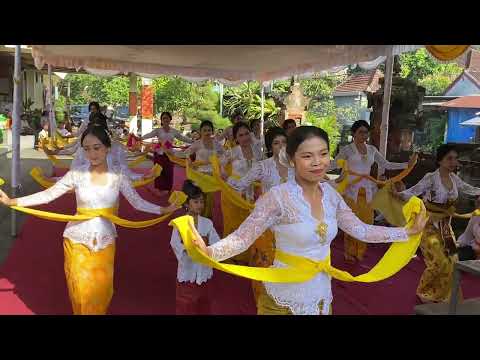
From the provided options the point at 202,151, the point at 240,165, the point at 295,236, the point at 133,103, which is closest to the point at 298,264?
the point at 295,236

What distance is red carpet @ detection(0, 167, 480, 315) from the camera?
13.8ft

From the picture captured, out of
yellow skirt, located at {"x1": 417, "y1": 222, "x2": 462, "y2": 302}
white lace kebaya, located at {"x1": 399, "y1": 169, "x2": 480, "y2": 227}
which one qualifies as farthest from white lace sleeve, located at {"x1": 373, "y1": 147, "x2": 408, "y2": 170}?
yellow skirt, located at {"x1": 417, "y1": 222, "x2": 462, "y2": 302}

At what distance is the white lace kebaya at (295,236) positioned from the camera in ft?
8.11

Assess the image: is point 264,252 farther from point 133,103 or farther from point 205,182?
point 133,103

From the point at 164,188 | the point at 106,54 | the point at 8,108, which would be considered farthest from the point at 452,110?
the point at 8,108

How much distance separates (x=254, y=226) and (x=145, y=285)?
2.55 meters

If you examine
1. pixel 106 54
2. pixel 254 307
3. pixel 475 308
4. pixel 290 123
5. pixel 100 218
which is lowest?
pixel 254 307

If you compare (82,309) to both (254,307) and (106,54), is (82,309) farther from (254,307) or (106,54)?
(106,54)

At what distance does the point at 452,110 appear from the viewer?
64.2 ft

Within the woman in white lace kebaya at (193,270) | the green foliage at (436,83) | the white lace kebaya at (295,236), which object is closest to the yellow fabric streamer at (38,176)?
the woman in white lace kebaya at (193,270)

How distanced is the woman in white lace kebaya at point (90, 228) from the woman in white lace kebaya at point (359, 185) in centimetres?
306

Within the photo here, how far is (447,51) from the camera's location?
445cm

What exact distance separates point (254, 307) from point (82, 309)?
1.47m

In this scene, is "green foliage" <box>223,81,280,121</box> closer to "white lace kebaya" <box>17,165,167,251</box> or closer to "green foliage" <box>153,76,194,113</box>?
"green foliage" <box>153,76,194,113</box>
